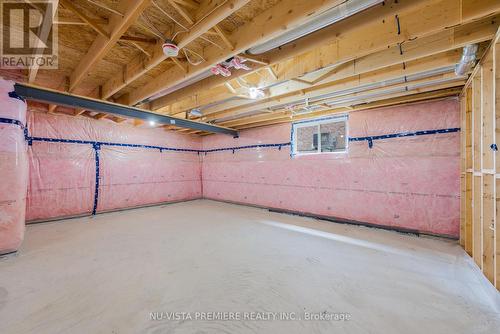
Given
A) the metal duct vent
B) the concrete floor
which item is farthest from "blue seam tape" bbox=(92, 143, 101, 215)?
the metal duct vent

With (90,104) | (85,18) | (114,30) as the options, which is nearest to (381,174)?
(114,30)

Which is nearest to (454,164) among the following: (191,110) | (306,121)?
(306,121)

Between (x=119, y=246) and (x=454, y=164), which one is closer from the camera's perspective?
(x=119, y=246)

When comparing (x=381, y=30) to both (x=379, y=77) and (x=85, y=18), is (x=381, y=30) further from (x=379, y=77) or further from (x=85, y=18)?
(x=85, y=18)

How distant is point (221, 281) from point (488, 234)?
2636 millimetres

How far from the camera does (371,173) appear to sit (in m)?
3.81

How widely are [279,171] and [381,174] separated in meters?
2.21

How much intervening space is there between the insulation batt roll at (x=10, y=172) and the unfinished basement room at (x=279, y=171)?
17mm

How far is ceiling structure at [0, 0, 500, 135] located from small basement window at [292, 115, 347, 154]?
1001mm

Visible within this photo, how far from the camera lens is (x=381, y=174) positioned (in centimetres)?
370

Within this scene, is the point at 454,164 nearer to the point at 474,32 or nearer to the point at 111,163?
the point at 474,32

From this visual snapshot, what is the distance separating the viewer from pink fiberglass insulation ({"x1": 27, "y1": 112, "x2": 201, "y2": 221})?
3999mm

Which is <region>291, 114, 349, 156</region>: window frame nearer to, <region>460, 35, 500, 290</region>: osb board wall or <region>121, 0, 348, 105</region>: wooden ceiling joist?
<region>460, 35, 500, 290</region>: osb board wall

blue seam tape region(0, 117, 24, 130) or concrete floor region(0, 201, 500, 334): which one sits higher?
blue seam tape region(0, 117, 24, 130)
